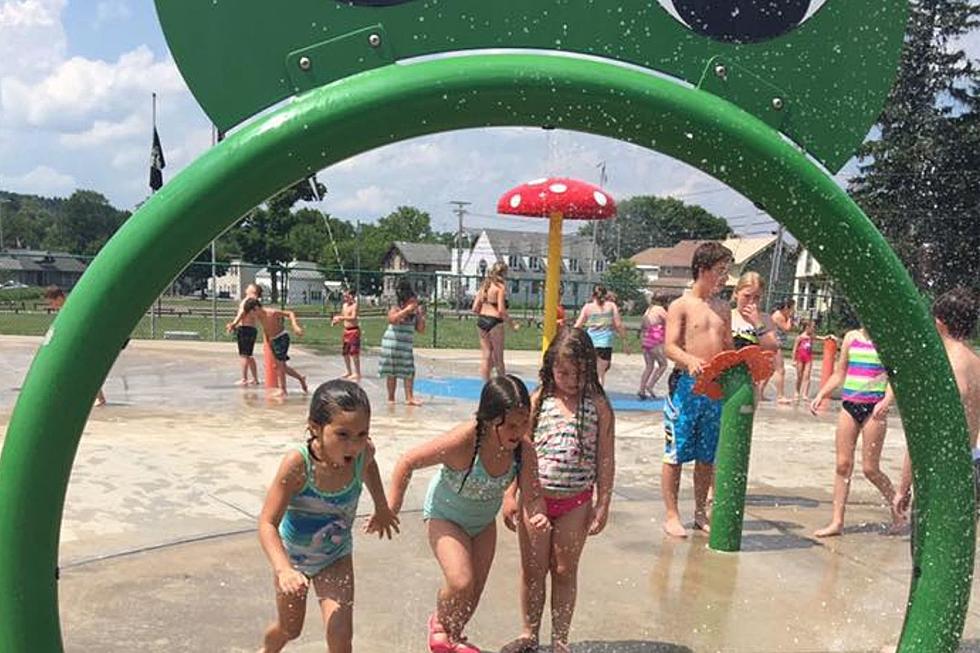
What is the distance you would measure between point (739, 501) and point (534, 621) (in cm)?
179

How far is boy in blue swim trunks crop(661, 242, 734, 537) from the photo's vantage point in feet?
16.9

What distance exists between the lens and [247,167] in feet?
8.24

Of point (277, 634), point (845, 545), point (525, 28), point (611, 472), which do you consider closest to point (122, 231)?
point (525, 28)

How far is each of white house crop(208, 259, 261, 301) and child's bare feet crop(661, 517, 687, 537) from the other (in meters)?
14.2

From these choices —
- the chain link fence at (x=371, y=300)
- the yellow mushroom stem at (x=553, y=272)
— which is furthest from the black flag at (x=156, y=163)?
the yellow mushroom stem at (x=553, y=272)

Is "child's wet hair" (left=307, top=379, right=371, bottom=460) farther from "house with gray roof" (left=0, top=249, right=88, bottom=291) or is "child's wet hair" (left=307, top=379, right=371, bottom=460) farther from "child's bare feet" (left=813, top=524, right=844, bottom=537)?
"child's bare feet" (left=813, top=524, right=844, bottom=537)

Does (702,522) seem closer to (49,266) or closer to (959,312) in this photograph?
(959,312)

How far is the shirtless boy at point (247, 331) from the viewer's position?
1112 cm

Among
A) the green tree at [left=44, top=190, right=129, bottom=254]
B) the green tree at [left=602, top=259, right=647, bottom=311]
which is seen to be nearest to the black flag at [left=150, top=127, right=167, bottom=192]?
the green tree at [left=602, top=259, right=647, bottom=311]

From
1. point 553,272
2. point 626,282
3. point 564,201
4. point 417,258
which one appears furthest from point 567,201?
point 417,258

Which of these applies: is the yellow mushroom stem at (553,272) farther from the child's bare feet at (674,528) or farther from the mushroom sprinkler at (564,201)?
the mushroom sprinkler at (564,201)

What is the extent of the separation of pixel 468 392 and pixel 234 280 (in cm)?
1644

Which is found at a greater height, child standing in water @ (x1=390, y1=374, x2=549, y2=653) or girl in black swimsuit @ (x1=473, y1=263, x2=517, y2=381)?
girl in black swimsuit @ (x1=473, y1=263, x2=517, y2=381)

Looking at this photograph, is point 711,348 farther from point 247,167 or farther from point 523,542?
point 247,167
